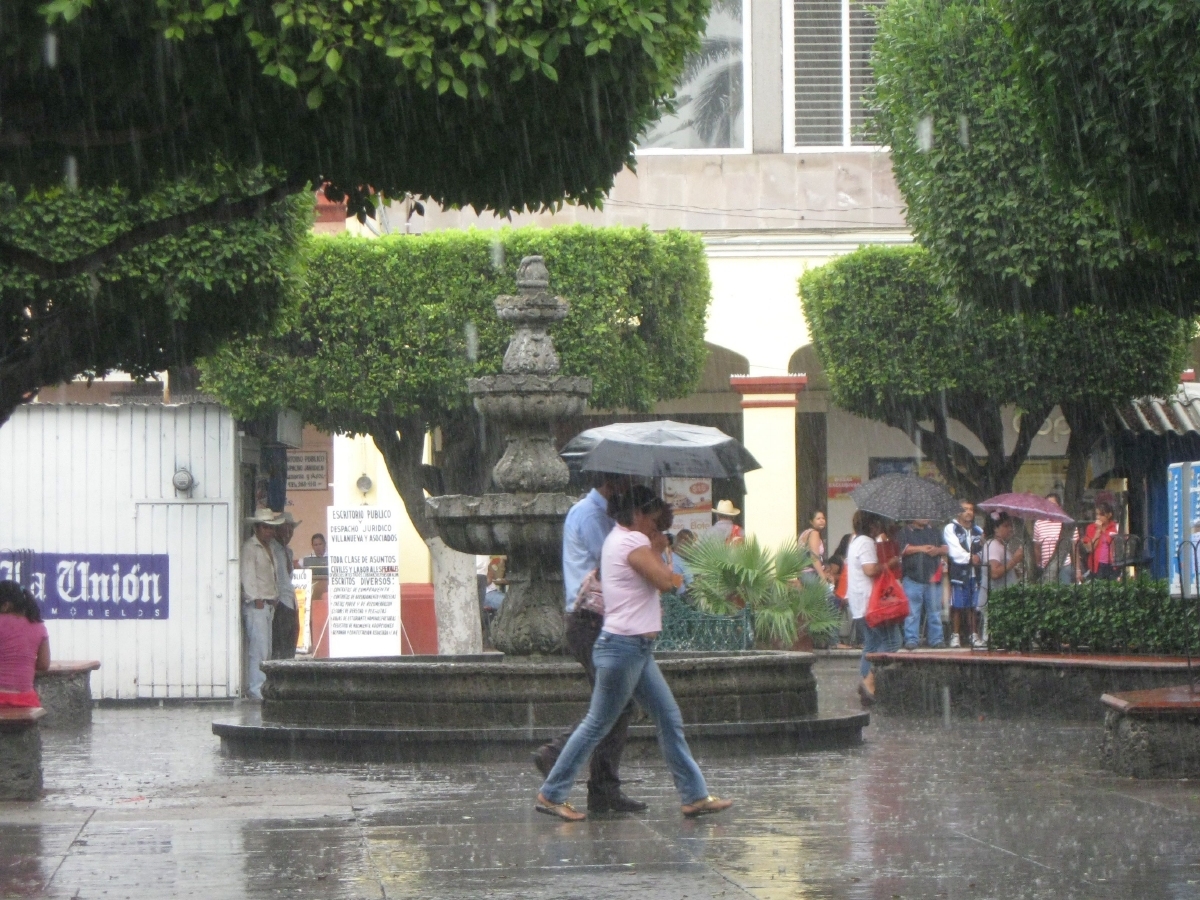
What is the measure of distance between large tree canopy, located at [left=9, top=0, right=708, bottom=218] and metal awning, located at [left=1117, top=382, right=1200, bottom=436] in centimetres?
1653

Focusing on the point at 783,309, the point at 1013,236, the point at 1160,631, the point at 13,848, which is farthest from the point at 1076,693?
the point at 783,309

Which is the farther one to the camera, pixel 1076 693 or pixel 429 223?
pixel 429 223

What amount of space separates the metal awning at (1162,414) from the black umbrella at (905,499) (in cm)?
548

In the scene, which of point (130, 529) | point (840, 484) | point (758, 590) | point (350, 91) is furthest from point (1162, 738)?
point (840, 484)

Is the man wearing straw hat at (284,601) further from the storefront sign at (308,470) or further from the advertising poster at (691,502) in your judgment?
the storefront sign at (308,470)

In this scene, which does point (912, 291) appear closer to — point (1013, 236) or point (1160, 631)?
point (1013, 236)

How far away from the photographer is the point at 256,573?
677 inches

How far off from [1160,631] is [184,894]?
371 inches

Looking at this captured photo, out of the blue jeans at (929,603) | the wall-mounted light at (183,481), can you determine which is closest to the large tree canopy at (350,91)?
the wall-mounted light at (183,481)

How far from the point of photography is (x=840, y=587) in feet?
73.9

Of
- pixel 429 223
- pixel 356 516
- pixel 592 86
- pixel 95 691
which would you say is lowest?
pixel 95 691

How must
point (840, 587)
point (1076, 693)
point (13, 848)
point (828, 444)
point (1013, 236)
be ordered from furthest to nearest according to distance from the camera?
1. point (828, 444)
2. point (840, 587)
3. point (1013, 236)
4. point (1076, 693)
5. point (13, 848)

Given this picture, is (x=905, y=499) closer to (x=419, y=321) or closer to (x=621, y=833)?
(x=419, y=321)

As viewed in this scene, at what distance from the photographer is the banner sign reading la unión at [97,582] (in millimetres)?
16938
